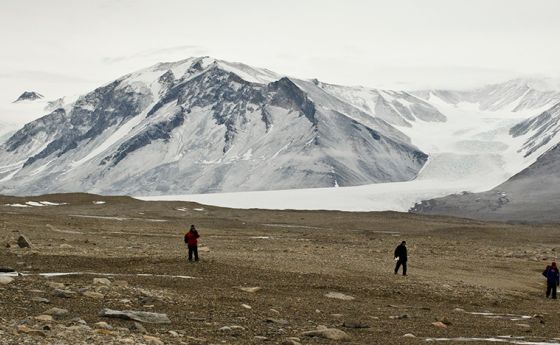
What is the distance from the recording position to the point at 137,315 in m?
21.1

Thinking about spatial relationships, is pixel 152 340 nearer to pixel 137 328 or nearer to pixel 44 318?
pixel 137 328

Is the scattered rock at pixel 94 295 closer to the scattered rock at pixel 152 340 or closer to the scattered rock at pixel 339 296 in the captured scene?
the scattered rock at pixel 152 340

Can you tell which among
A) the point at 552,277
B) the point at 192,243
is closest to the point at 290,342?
the point at 192,243

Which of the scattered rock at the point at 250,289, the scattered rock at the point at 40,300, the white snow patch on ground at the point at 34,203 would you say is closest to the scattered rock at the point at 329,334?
the scattered rock at the point at 40,300

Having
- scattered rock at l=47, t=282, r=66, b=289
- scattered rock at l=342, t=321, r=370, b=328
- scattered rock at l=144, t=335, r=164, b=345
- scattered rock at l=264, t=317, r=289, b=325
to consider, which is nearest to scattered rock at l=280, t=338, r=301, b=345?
scattered rock at l=264, t=317, r=289, b=325

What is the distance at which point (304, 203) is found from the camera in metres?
188

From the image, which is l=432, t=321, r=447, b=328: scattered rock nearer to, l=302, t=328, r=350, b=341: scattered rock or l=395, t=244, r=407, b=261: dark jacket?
l=302, t=328, r=350, b=341: scattered rock

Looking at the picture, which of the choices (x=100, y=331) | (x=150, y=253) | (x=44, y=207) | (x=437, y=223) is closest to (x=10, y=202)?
(x=44, y=207)

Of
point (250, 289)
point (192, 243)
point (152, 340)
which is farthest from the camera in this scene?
point (192, 243)

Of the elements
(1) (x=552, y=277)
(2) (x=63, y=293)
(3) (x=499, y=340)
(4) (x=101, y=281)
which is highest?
(1) (x=552, y=277)

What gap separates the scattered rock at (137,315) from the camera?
2084cm

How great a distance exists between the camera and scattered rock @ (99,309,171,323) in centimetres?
2084

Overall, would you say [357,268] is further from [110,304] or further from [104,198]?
[104,198]

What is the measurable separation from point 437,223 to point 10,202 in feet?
213
